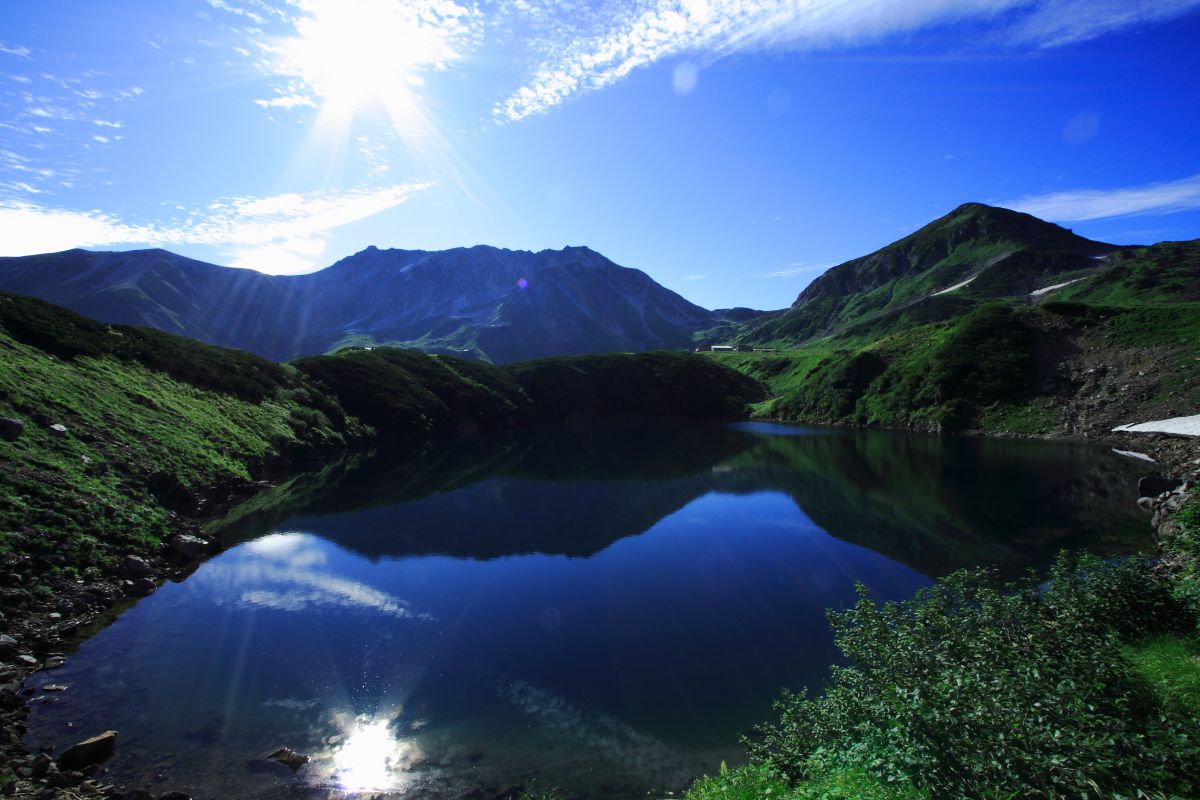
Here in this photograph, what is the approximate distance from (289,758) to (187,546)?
21845 millimetres

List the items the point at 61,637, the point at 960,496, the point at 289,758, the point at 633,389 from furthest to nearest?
the point at 633,389
the point at 960,496
the point at 61,637
the point at 289,758

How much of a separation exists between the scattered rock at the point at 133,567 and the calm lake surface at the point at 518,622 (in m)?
1.70

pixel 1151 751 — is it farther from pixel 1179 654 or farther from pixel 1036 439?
pixel 1036 439

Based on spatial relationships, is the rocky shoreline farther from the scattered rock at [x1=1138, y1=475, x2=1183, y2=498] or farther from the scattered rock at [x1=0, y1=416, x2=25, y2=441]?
the scattered rock at [x1=1138, y1=475, x2=1183, y2=498]

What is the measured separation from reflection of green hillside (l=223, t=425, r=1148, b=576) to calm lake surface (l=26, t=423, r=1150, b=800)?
1.21 ft

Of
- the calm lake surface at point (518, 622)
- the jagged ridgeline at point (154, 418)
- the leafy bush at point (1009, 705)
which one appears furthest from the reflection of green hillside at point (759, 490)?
the leafy bush at point (1009, 705)

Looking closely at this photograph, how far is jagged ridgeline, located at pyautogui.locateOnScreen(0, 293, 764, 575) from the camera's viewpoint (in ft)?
90.2

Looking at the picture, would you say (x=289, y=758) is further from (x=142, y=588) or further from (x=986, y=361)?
(x=986, y=361)

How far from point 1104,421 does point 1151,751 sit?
278 feet

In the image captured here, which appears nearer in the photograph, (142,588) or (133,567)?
(142,588)

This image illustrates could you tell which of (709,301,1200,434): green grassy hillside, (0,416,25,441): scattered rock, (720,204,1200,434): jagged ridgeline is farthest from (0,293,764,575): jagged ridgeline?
(709,301,1200,434): green grassy hillside

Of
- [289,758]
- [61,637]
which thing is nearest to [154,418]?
[61,637]

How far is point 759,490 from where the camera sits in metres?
53.4

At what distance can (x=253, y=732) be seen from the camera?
1684cm
